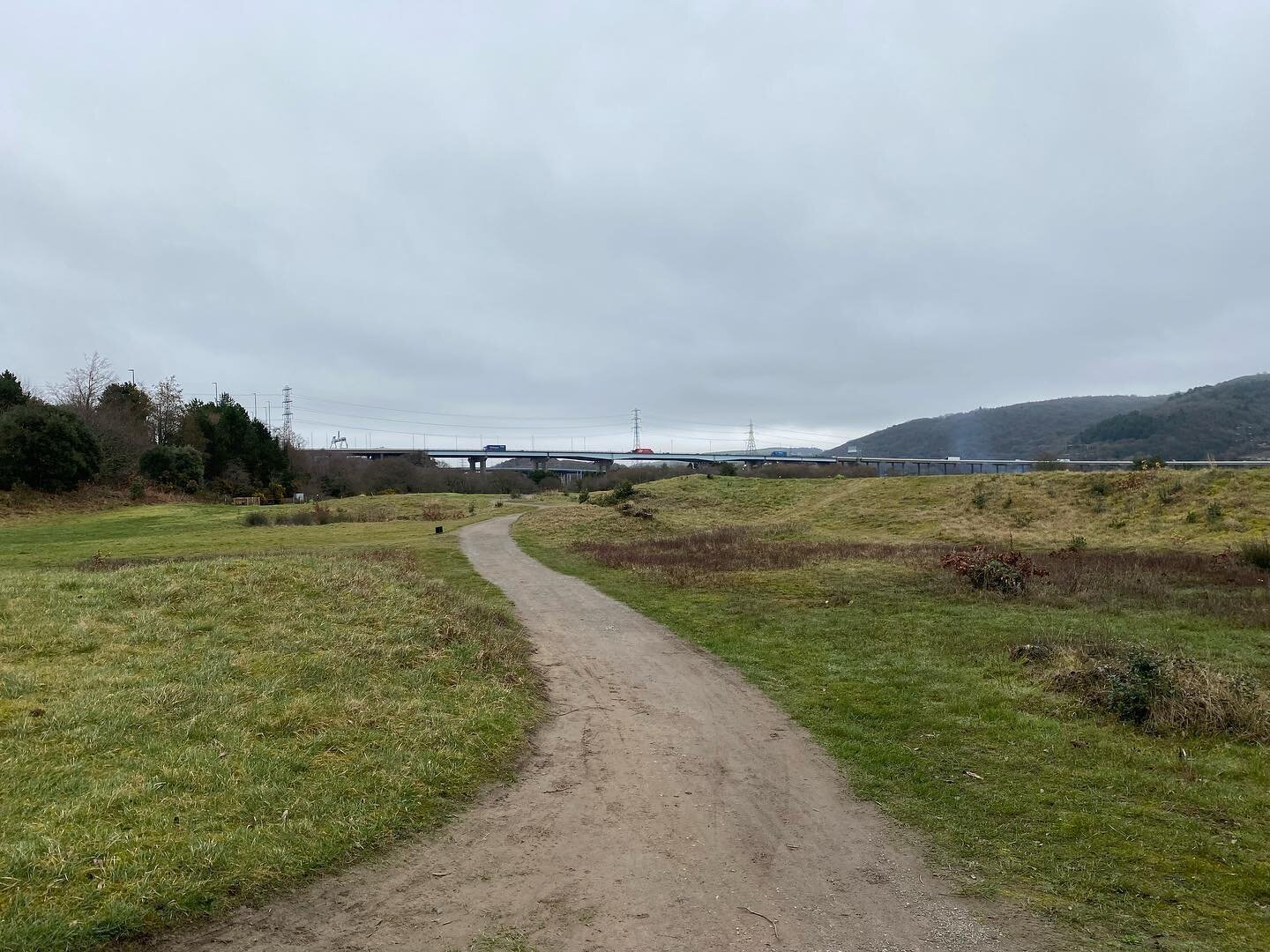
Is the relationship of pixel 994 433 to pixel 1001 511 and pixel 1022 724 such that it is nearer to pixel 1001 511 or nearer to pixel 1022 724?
pixel 1001 511

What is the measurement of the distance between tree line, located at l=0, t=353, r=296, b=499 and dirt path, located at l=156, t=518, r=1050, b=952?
167ft

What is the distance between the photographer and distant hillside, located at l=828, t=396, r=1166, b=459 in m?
143

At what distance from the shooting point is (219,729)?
20.9 feet

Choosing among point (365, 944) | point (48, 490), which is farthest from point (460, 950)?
point (48, 490)

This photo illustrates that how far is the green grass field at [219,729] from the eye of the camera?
Result: 4277 mm

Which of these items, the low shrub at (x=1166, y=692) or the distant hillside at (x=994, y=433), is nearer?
the low shrub at (x=1166, y=692)

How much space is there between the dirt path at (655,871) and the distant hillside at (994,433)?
425ft

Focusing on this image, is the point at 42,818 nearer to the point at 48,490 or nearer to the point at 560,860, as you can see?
the point at 560,860

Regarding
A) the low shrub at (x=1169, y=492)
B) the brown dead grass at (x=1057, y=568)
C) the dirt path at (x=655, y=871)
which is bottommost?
the brown dead grass at (x=1057, y=568)

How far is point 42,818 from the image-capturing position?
4.65 meters

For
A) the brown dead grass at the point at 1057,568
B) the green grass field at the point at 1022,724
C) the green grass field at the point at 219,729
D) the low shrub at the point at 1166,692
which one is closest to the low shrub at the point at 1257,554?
the brown dead grass at the point at 1057,568

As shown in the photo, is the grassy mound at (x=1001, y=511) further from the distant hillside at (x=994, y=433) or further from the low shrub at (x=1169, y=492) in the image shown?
the distant hillside at (x=994, y=433)

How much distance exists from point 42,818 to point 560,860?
3392 mm

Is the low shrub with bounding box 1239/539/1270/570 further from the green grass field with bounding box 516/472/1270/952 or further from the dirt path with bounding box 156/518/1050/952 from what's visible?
the dirt path with bounding box 156/518/1050/952
